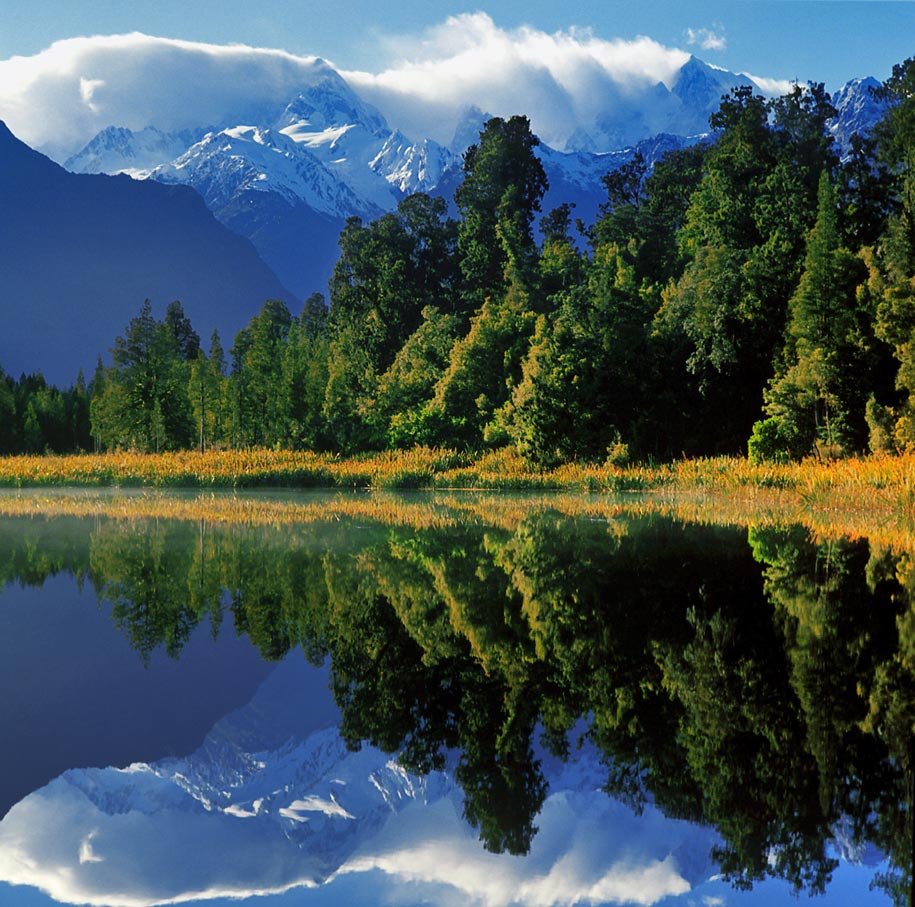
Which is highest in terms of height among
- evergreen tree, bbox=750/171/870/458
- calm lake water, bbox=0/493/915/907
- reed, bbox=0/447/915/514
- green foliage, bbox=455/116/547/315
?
green foliage, bbox=455/116/547/315

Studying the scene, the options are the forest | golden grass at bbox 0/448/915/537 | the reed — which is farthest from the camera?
the forest

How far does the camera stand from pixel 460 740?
4938 mm

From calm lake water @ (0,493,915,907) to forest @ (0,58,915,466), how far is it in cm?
2477

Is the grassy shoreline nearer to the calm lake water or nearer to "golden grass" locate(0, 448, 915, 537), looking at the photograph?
"golden grass" locate(0, 448, 915, 537)

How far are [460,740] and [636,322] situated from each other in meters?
37.1

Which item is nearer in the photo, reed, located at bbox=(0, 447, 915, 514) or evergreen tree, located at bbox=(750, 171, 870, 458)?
reed, located at bbox=(0, 447, 915, 514)

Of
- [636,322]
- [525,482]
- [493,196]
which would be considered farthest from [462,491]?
[493,196]

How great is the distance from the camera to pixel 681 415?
4000 cm

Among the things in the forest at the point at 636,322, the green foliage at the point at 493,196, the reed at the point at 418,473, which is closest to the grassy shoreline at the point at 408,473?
the reed at the point at 418,473

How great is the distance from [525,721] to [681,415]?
118 feet

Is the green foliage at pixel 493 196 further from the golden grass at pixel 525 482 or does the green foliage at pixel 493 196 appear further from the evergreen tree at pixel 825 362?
the evergreen tree at pixel 825 362

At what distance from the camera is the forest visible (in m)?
34.2

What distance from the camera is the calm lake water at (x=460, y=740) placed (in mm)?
3596

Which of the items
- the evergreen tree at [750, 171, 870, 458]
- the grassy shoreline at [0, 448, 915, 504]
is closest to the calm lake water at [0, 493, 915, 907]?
the grassy shoreline at [0, 448, 915, 504]
